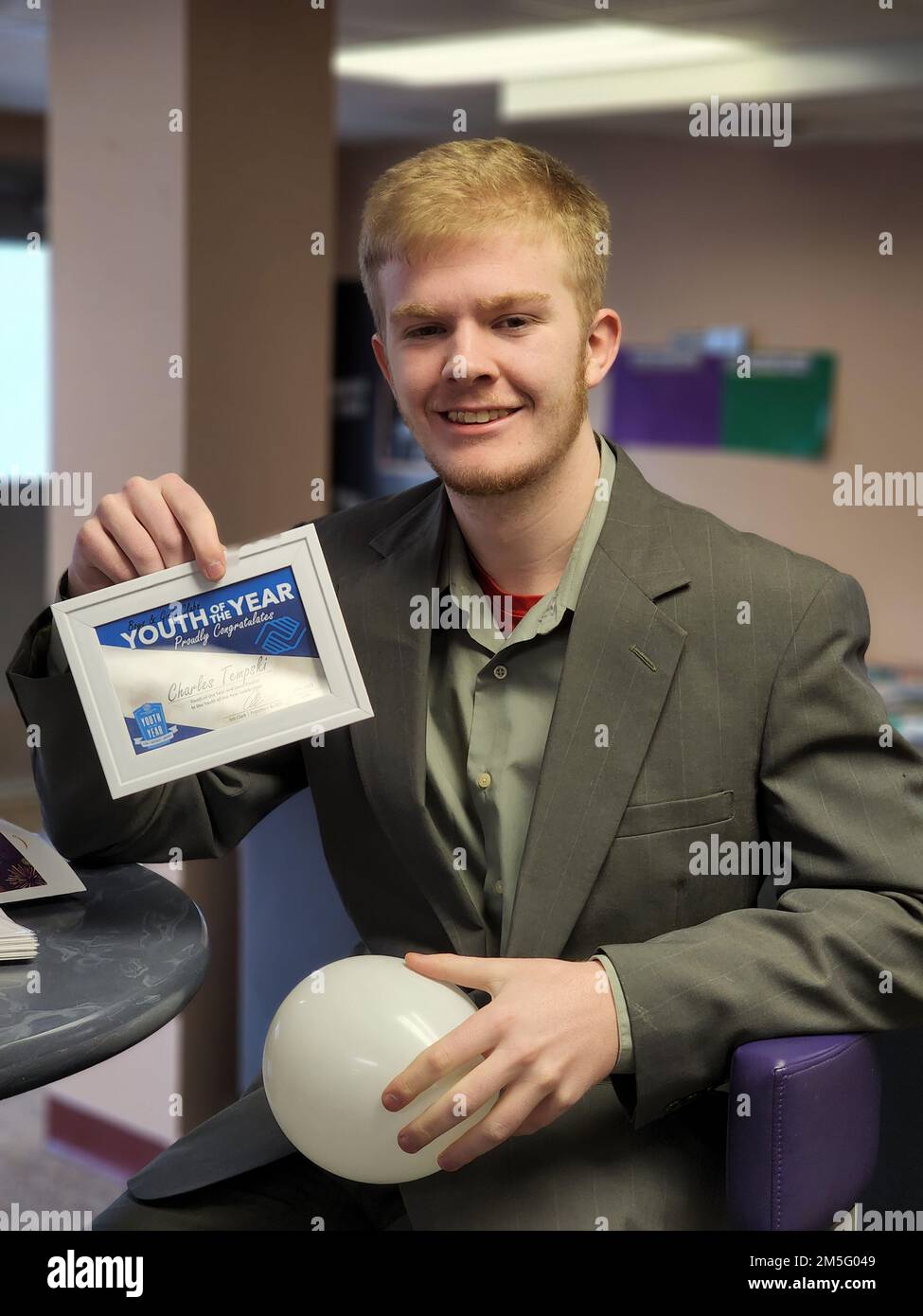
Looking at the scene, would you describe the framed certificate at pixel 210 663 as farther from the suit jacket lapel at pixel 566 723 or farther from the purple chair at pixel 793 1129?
the purple chair at pixel 793 1129

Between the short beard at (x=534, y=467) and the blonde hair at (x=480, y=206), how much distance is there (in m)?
0.10

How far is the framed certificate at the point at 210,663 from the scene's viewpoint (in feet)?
4.63

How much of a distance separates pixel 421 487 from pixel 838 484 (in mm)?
5036

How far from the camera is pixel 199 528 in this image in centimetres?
143

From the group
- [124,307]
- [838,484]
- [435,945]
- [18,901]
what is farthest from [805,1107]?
[838,484]

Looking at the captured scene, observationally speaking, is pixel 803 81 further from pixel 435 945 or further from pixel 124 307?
pixel 435 945

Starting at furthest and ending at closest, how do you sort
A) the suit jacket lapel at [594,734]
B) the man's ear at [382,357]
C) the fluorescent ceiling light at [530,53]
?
the fluorescent ceiling light at [530,53] → the man's ear at [382,357] → the suit jacket lapel at [594,734]

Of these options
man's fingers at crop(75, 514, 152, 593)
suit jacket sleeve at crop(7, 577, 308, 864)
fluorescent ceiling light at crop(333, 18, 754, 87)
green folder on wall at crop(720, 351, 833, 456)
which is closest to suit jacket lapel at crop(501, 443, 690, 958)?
suit jacket sleeve at crop(7, 577, 308, 864)

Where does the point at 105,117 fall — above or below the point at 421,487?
above

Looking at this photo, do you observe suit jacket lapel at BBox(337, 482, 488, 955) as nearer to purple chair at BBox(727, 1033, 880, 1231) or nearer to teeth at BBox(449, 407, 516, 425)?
teeth at BBox(449, 407, 516, 425)

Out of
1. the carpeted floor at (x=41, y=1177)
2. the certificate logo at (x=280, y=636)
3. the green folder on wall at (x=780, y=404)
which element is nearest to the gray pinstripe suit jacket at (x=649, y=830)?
the certificate logo at (x=280, y=636)

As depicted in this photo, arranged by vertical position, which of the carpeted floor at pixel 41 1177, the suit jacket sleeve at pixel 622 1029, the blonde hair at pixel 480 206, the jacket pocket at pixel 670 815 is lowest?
the carpeted floor at pixel 41 1177

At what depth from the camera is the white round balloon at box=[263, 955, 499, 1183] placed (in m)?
1.31
